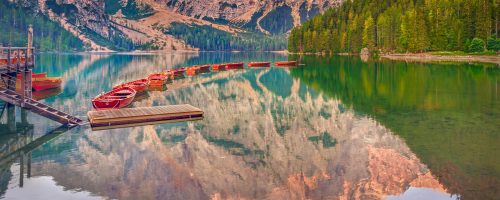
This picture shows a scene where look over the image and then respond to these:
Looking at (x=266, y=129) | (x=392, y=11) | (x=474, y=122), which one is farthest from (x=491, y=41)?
(x=266, y=129)

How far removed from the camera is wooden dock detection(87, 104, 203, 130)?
39781 millimetres

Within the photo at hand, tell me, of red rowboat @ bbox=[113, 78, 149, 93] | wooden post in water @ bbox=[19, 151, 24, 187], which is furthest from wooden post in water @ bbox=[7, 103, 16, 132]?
red rowboat @ bbox=[113, 78, 149, 93]

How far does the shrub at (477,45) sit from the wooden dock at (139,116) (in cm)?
13123

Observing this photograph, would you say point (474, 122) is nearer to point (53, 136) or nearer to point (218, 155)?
point (218, 155)

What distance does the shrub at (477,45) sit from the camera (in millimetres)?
152375

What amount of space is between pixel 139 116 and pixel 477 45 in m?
138

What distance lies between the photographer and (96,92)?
69.9 metres

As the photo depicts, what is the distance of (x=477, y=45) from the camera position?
153000 mm

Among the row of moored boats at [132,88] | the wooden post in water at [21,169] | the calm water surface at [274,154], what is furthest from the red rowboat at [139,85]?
the wooden post in water at [21,169]

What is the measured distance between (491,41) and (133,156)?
144882 mm

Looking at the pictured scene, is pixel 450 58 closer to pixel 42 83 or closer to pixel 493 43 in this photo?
pixel 493 43

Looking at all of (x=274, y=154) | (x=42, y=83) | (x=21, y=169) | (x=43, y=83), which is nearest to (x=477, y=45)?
(x=43, y=83)

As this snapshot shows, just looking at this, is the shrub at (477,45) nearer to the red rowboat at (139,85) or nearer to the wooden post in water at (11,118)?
the red rowboat at (139,85)

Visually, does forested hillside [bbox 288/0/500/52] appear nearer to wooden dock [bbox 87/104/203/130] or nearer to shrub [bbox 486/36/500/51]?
shrub [bbox 486/36/500/51]
